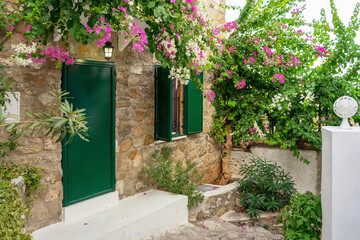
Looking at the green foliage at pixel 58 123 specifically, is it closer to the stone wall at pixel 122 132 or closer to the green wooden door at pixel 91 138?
the stone wall at pixel 122 132

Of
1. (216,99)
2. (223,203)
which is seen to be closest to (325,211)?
(223,203)

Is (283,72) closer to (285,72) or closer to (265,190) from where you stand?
(285,72)

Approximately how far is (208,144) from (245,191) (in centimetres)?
119

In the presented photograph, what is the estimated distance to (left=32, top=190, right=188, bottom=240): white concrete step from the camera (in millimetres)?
3051

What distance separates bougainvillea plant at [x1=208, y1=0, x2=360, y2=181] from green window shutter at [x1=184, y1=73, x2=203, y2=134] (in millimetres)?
410

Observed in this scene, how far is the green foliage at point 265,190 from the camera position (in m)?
5.03

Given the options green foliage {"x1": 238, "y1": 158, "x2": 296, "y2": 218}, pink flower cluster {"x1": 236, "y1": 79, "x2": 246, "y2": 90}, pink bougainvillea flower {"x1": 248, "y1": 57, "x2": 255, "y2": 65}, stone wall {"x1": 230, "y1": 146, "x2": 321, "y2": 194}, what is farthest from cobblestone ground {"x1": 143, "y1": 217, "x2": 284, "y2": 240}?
pink bougainvillea flower {"x1": 248, "y1": 57, "x2": 255, "y2": 65}

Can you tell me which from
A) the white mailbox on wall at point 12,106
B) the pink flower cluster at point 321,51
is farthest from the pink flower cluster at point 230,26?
the white mailbox on wall at point 12,106

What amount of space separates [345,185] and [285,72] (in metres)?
3.27

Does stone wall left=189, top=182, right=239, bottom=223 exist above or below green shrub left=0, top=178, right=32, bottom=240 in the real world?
below

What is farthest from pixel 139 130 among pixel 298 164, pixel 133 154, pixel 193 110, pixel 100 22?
pixel 298 164

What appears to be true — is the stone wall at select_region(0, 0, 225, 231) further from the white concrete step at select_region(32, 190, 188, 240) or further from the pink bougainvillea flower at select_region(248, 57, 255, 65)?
the pink bougainvillea flower at select_region(248, 57, 255, 65)

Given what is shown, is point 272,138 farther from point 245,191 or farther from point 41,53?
point 41,53

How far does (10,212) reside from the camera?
2.14m
